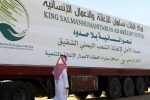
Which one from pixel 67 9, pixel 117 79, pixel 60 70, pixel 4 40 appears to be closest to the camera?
pixel 4 40

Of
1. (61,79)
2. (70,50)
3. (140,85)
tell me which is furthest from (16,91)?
(140,85)

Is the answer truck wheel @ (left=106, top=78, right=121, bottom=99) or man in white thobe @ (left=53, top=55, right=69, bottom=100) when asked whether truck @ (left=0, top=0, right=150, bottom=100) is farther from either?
man in white thobe @ (left=53, top=55, right=69, bottom=100)

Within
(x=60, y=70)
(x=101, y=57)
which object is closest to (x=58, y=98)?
(x=60, y=70)

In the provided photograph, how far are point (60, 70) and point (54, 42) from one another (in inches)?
56.7

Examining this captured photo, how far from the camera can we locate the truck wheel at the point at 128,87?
20312 millimetres

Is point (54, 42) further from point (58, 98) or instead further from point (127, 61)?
point (127, 61)

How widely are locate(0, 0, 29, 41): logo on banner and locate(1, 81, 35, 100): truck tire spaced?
1.31 m

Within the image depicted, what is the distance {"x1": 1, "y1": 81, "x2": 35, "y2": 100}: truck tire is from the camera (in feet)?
41.4

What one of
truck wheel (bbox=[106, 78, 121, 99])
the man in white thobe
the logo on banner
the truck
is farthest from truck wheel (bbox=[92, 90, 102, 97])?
the logo on banner

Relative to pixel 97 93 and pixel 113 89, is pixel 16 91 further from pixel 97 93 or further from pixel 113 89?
pixel 97 93

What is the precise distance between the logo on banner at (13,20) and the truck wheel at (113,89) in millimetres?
6502

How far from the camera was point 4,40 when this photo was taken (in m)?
12.8

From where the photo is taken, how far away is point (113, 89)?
19.4 meters

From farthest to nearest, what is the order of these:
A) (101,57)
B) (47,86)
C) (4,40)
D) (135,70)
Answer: (135,70), (101,57), (47,86), (4,40)
